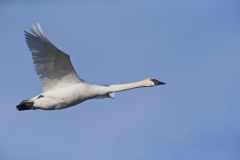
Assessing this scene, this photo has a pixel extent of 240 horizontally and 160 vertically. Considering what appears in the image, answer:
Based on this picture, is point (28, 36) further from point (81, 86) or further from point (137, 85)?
point (137, 85)

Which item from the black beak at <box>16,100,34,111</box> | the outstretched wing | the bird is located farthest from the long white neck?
the black beak at <box>16,100,34,111</box>

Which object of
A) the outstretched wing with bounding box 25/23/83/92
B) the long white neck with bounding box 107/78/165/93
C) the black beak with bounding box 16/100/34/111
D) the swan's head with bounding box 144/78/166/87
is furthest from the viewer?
the swan's head with bounding box 144/78/166/87

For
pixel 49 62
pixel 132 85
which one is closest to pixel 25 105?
pixel 49 62

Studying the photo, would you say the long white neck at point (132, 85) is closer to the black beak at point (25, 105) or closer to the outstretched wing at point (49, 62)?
the outstretched wing at point (49, 62)

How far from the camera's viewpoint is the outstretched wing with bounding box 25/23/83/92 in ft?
81.4

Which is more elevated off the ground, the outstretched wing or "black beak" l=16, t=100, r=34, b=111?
the outstretched wing

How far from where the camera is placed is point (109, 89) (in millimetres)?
26094

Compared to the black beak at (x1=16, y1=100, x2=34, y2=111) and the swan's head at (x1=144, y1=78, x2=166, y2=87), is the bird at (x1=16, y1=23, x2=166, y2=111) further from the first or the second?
the swan's head at (x1=144, y1=78, x2=166, y2=87)

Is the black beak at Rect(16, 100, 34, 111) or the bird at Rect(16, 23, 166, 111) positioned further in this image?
the black beak at Rect(16, 100, 34, 111)

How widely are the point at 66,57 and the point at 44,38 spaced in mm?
874

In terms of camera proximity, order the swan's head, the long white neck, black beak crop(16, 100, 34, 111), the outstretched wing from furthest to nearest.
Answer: the swan's head < the long white neck < black beak crop(16, 100, 34, 111) < the outstretched wing

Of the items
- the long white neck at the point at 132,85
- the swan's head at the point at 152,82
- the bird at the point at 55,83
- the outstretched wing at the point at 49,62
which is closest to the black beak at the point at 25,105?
the bird at the point at 55,83

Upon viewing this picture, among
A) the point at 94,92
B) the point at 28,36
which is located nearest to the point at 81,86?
the point at 94,92

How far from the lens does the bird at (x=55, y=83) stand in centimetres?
2491
